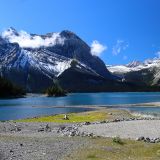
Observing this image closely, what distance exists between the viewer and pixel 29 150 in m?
35.4

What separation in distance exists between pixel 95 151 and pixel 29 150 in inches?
223

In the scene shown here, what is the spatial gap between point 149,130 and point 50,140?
18.6 metres

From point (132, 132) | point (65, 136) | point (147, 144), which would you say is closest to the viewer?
point (147, 144)

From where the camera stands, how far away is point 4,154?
108ft

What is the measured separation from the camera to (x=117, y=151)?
3556 cm

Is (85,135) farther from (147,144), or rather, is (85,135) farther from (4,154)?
(4,154)

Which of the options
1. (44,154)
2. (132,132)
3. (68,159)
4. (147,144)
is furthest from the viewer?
(132,132)

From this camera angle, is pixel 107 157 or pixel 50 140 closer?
pixel 107 157

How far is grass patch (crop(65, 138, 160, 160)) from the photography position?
3238cm

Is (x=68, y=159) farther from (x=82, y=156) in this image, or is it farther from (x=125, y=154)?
(x=125, y=154)

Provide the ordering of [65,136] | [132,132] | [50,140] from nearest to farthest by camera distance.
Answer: [50,140], [65,136], [132,132]

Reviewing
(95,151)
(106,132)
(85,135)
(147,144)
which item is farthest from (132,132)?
(95,151)

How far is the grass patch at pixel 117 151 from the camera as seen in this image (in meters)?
32.4

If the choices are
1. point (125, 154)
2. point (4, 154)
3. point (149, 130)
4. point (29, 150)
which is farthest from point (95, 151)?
point (149, 130)
